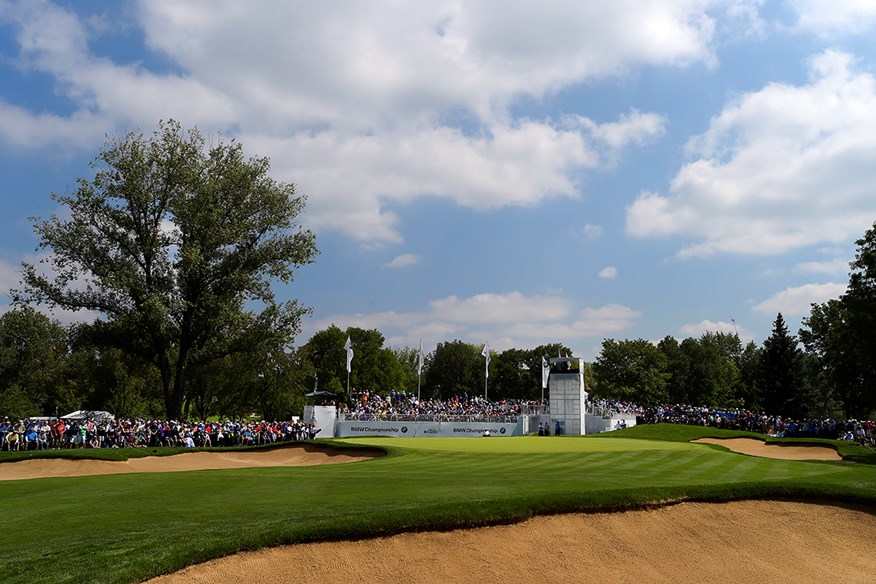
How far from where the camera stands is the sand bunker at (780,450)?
36.0 meters

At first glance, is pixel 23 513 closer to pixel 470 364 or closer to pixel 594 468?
pixel 594 468

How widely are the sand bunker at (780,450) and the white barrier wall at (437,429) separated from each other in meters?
16.0

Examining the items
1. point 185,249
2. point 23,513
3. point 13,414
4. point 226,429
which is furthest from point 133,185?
point 13,414

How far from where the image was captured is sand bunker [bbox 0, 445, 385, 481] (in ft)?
84.3

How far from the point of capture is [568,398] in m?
49.7

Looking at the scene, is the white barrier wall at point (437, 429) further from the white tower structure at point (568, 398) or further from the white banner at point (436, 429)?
the white tower structure at point (568, 398)

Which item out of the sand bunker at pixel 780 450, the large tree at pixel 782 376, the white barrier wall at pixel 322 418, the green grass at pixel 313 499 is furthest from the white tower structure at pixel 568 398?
the large tree at pixel 782 376

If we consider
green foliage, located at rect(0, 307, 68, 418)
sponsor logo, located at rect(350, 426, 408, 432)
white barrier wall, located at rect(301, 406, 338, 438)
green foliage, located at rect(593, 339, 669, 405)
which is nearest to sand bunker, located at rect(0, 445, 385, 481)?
white barrier wall, located at rect(301, 406, 338, 438)

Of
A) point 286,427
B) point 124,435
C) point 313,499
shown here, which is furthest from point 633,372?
point 313,499

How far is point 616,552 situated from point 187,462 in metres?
25.1

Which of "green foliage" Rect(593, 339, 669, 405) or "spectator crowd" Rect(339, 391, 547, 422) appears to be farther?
"green foliage" Rect(593, 339, 669, 405)

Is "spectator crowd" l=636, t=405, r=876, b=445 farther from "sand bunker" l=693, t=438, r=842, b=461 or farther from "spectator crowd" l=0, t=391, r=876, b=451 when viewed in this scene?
"sand bunker" l=693, t=438, r=842, b=461

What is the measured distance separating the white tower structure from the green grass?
22967mm

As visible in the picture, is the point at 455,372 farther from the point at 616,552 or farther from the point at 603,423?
the point at 616,552
